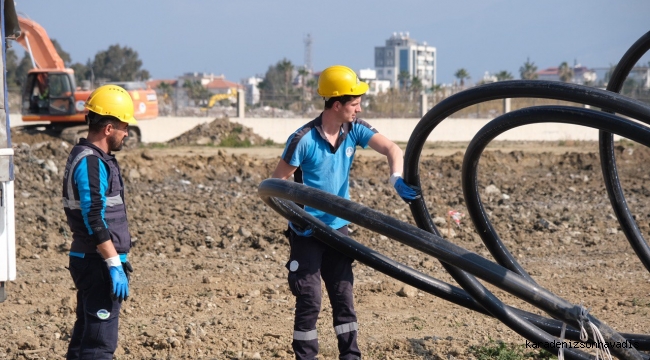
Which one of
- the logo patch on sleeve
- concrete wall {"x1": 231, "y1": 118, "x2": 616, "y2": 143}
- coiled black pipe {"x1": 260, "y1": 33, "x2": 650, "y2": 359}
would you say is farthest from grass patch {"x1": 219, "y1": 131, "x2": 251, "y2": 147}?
the logo patch on sleeve

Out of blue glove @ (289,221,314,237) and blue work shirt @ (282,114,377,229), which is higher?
blue work shirt @ (282,114,377,229)

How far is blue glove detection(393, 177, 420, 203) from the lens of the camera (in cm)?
458

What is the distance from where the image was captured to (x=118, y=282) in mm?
4043

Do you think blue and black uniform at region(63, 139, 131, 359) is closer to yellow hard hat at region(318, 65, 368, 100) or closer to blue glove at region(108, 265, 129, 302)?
blue glove at region(108, 265, 129, 302)

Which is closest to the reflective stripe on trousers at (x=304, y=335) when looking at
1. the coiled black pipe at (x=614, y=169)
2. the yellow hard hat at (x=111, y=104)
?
the yellow hard hat at (x=111, y=104)

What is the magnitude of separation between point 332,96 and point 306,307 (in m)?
1.23

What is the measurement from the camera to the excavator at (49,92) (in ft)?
70.0

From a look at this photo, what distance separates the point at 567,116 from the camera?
365 centimetres

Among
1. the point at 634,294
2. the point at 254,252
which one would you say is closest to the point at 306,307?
the point at 634,294

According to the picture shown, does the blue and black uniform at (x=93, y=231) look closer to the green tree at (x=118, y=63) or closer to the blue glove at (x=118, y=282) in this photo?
the blue glove at (x=118, y=282)

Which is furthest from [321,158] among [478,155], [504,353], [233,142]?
[233,142]

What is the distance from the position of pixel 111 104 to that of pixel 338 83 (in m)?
1.29

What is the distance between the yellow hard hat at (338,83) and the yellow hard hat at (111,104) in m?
1.13

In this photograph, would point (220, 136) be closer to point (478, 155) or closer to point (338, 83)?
point (338, 83)
